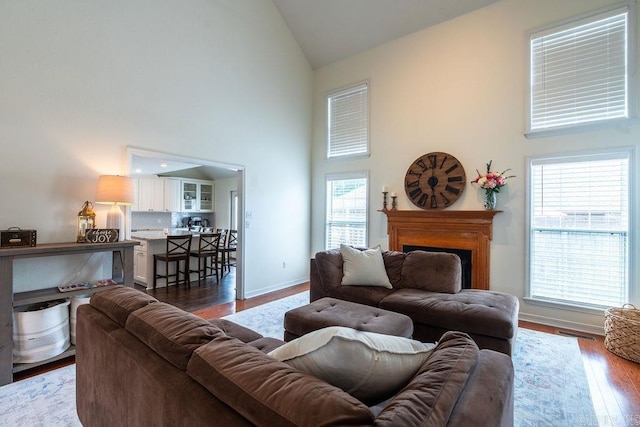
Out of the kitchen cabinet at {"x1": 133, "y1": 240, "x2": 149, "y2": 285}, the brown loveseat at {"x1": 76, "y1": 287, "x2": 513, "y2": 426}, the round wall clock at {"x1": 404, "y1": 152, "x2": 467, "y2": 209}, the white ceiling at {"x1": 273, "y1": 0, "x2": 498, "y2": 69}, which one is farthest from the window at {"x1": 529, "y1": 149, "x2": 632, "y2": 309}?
the kitchen cabinet at {"x1": 133, "y1": 240, "x2": 149, "y2": 285}

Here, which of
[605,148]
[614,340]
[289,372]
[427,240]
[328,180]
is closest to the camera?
[289,372]

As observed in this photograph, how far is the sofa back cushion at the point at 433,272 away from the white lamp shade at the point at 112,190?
10.1 feet

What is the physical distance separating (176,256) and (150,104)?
255cm

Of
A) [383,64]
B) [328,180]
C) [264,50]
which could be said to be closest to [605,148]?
[383,64]

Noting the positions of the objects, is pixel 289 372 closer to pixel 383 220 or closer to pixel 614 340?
pixel 614 340

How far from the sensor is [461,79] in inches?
167

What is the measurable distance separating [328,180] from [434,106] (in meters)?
2.16

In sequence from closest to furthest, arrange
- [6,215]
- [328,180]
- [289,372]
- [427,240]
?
[289,372]
[6,215]
[427,240]
[328,180]

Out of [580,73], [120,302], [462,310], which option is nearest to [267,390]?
[120,302]

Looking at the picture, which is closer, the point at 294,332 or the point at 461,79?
the point at 294,332

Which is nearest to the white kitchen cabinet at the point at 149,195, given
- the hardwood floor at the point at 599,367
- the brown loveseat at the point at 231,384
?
the hardwood floor at the point at 599,367

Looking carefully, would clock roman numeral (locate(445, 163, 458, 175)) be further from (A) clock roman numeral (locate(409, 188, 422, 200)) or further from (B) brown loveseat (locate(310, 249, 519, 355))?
(B) brown loveseat (locate(310, 249, 519, 355))

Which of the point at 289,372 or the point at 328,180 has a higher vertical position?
the point at 328,180

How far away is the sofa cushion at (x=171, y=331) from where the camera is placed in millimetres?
1063
